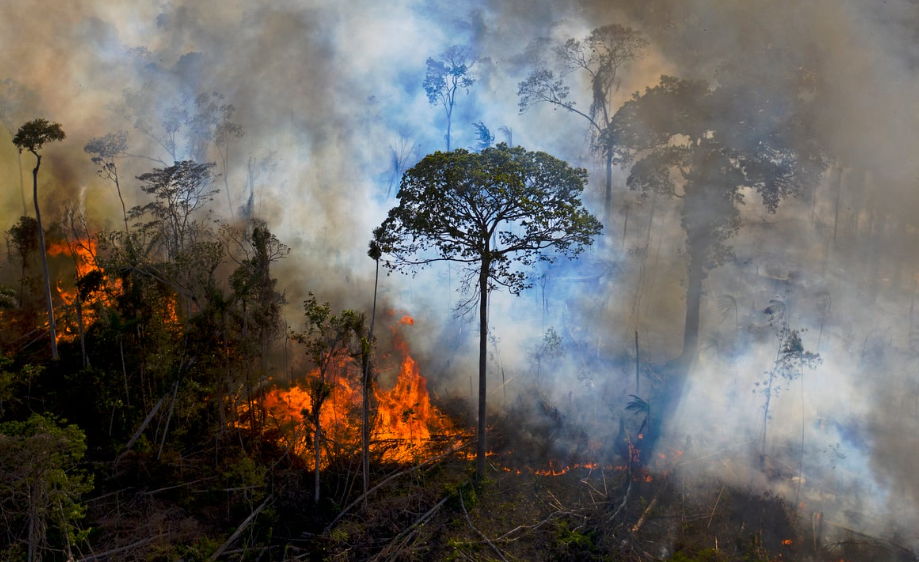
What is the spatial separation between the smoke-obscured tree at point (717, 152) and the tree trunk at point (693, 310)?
0.04 meters

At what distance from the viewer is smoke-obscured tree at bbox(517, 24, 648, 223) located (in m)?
30.6

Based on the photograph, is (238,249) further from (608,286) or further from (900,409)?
(900,409)

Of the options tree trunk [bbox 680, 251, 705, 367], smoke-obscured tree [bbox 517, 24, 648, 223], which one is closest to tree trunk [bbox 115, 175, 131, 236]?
smoke-obscured tree [bbox 517, 24, 648, 223]

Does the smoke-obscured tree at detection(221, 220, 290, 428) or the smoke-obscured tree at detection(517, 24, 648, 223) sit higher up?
the smoke-obscured tree at detection(517, 24, 648, 223)

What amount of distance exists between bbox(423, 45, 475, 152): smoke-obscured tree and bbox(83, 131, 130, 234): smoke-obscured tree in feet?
62.2

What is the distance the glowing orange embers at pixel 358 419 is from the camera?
69.2 ft

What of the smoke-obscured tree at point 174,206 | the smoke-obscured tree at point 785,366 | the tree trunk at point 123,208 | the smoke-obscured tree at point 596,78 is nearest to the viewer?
the smoke-obscured tree at point 785,366

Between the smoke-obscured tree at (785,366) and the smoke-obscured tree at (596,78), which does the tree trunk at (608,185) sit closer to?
the smoke-obscured tree at (596,78)

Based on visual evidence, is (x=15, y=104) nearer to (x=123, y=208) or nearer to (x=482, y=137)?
(x=123, y=208)

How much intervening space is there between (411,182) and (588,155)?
17249mm

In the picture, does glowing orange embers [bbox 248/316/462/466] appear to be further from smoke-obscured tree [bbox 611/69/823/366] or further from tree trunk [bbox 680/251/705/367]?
smoke-obscured tree [bbox 611/69/823/366]

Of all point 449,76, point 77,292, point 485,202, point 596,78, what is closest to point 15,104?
point 77,292

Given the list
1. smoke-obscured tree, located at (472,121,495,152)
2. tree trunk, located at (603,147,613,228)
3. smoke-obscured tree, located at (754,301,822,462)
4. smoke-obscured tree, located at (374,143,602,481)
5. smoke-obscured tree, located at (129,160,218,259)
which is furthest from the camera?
smoke-obscured tree, located at (472,121,495,152)

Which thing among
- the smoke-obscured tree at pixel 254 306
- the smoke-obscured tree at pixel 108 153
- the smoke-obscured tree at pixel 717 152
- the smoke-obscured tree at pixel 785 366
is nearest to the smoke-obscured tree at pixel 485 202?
the smoke-obscured tree at pixel 254 306
